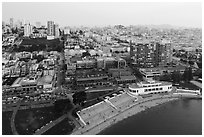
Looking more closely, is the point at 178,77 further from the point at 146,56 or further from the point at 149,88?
the point at 146,56

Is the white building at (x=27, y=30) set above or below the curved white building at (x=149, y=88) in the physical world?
above

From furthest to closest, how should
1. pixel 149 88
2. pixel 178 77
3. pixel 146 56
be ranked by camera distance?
pixel 146 56, pixel 178 77, pixel 149 88

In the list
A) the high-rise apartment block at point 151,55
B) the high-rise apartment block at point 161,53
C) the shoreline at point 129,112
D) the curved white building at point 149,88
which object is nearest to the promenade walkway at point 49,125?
the shoreline at point 129,112

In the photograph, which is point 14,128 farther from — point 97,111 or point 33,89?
point 33,89

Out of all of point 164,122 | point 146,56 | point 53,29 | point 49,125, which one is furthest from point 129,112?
point 53,29

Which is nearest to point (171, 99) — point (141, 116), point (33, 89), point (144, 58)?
point (141, 116)

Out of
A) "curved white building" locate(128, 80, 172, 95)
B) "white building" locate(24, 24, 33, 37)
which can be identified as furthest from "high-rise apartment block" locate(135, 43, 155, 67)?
"white building" locate(24, 24, 33, 37)

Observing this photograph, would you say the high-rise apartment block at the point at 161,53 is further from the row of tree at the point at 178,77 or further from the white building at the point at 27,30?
the white building at the point at 27,30

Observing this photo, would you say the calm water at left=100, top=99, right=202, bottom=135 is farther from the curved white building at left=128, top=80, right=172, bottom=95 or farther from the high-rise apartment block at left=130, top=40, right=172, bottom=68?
the high-rise apartment block at left=130, top=40, right=172, bottom=68
